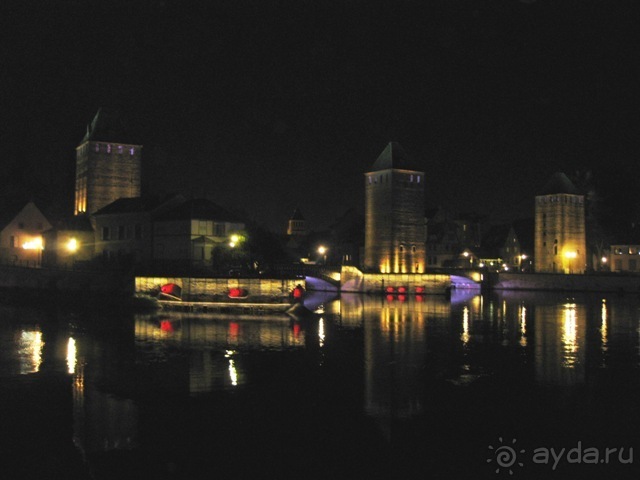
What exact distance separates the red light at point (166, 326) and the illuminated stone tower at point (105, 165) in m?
35.3

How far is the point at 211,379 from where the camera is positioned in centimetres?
1995

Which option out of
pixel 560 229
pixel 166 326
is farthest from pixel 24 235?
pixel 560 229

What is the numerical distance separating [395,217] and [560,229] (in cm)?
2601

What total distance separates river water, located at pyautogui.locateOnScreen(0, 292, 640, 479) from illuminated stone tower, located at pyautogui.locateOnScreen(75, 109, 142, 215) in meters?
37.4

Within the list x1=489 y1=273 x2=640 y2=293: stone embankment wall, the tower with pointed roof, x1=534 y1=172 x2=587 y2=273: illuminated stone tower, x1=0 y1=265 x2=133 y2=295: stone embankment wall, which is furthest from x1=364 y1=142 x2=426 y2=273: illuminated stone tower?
the tower with pointed roof

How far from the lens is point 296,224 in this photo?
127 metres

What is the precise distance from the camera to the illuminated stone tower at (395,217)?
7162 cm

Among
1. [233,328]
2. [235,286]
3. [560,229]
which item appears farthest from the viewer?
[560,229]

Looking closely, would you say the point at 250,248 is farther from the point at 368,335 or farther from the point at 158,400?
the point at 158,400

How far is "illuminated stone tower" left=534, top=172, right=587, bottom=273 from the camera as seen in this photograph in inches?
3388

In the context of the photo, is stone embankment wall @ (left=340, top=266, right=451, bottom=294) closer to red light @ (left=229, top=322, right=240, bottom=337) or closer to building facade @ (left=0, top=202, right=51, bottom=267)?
building facade @ (left=0, top=202, right=51, bottom=267)

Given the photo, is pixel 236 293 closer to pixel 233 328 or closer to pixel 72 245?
pixel 233 328

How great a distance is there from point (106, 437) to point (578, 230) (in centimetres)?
8137

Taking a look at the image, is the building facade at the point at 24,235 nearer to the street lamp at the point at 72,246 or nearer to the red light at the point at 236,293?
the street lamp at the point at 72,246
